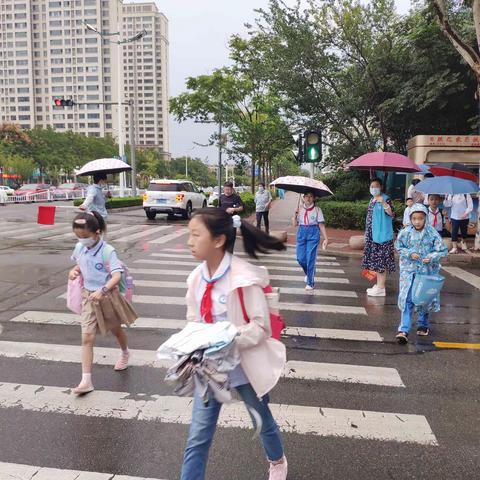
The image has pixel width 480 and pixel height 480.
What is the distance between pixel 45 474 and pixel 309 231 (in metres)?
5.87

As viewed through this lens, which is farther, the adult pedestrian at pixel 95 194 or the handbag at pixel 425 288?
the adult pedestrian at pixel 95 194

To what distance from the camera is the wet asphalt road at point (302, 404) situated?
3.17m

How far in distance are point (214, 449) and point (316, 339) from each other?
2677 mm

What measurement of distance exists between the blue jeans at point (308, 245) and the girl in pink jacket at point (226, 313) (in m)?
5.65

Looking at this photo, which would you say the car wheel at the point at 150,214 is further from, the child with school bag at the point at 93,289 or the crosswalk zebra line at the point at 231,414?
the crosswalk zebra line at the point at 231,414

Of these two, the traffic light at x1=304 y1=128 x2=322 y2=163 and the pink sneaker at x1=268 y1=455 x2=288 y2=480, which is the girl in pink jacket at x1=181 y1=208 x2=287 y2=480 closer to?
the pink sneaker at x1=268 y1=455 x2=288 y2=480

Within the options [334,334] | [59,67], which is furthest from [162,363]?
[59,67]

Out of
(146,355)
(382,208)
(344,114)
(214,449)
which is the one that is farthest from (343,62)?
(214,449)

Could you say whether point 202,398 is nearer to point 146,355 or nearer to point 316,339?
point 146,355

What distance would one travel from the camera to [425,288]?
5.48m

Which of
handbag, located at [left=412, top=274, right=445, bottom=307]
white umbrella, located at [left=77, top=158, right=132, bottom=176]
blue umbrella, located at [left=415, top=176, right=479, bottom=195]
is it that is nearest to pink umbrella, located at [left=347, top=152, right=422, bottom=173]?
blue umbrella, located at [left=415, top=176, right=479, bottom=195]

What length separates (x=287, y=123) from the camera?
21719 mm

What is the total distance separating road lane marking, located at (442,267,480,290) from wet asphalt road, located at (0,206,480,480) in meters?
2.08

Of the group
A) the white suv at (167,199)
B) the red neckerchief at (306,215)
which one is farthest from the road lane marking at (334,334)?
the white suv at (167,199)
